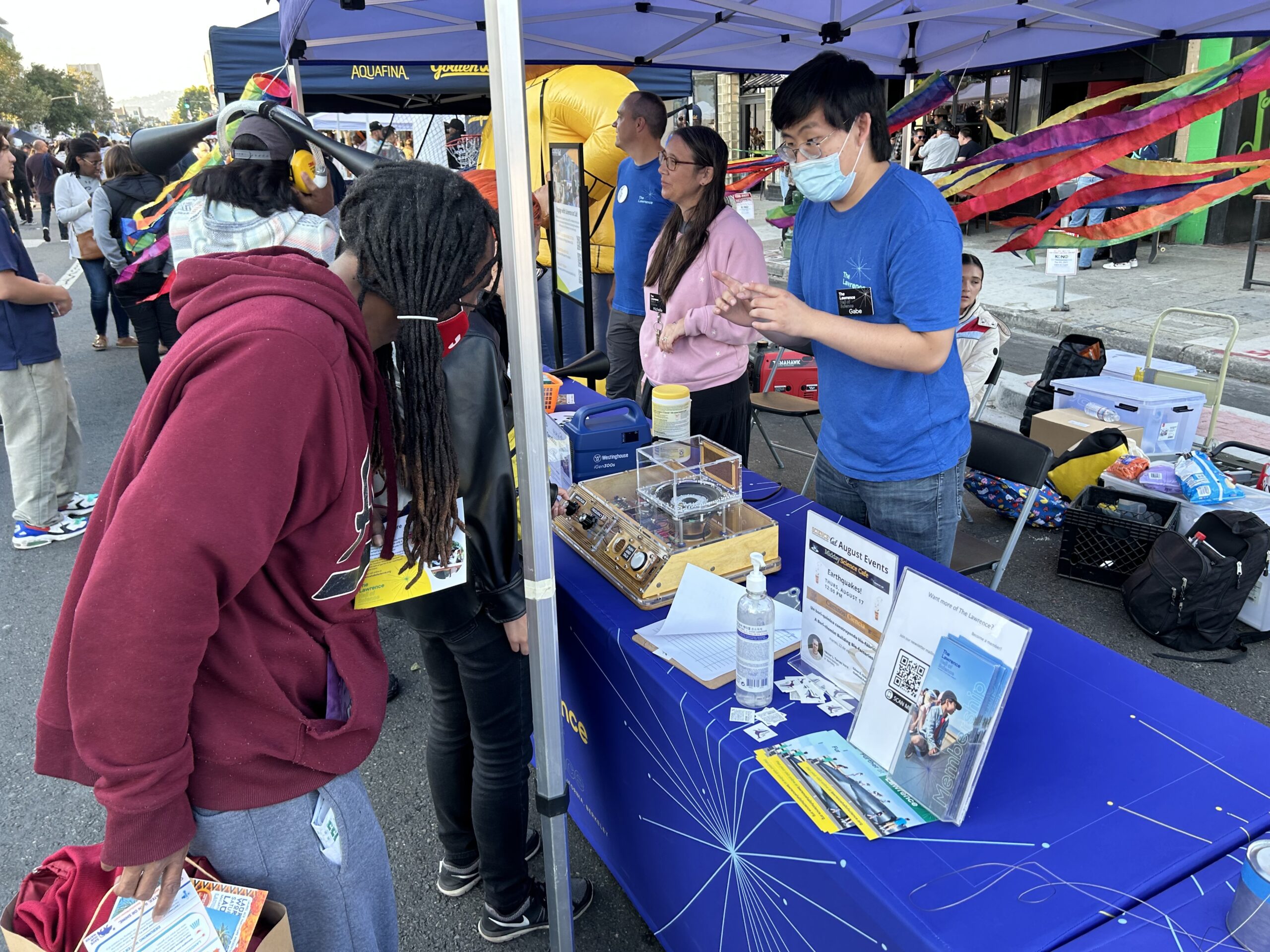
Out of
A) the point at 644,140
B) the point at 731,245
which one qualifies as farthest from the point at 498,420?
the point at 644,140

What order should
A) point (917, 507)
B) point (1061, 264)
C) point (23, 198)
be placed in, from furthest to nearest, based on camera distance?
point (23, 198) → point (1061, 264) → point (917, 507)

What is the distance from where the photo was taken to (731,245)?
10.0 ft

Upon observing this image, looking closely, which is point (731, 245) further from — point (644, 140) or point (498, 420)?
point (498, 420)

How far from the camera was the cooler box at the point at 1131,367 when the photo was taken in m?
4.77

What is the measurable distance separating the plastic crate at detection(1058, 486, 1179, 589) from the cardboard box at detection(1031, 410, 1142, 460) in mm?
537

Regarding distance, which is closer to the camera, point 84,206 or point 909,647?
point 909,647

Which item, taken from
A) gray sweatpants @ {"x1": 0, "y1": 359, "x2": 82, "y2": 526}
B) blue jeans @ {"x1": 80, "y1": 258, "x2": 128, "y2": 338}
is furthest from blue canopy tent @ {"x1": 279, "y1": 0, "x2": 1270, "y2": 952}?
blue jeans @ {"x1": 80, "y1": 258, "x2": 128, "y2": 338}

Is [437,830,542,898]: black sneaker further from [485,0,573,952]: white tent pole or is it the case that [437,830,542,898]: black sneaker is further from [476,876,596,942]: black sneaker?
[485,0,573,952]: white tent pole

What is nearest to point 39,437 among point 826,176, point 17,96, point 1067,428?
point 826,176

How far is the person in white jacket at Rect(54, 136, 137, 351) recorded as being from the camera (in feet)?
23.3

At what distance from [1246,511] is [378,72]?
6.00 metres

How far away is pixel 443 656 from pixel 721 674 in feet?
2.04

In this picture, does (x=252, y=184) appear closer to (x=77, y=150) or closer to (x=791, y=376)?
(x=791, y=376)

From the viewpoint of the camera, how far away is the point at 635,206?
12.9ft
